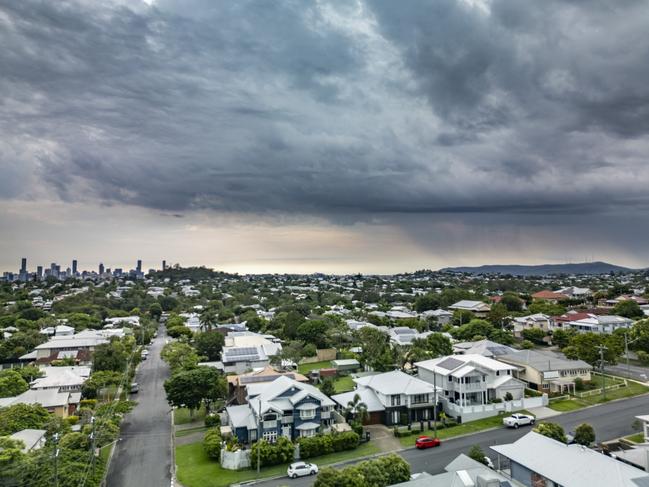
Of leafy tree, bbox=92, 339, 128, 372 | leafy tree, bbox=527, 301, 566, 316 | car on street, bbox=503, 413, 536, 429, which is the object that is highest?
leafy tree, bbox=527, 301, 566, 316

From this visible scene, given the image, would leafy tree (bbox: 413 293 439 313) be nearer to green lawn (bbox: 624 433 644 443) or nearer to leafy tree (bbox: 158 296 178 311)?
leafy tree (bbox: 158 296 178 311)

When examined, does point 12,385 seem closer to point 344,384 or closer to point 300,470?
point 300,470

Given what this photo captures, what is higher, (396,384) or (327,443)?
(396,384)

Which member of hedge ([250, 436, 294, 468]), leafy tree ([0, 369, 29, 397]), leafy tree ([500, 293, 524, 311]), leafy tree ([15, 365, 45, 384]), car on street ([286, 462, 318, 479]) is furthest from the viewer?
leafy tree ([500, 293, 524, 311])

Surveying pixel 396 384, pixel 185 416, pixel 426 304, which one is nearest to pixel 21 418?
pixel 185 416

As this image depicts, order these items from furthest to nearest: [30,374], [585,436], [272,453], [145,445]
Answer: [30,374]
[145,445]
[272,453]
[585,436]

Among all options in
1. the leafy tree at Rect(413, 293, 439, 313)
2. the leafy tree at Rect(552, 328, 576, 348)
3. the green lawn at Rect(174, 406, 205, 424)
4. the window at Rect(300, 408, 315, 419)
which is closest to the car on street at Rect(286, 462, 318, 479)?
the window at Rect(300, 408, 315, 419)

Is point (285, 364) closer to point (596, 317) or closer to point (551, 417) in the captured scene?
point (551, 417)
